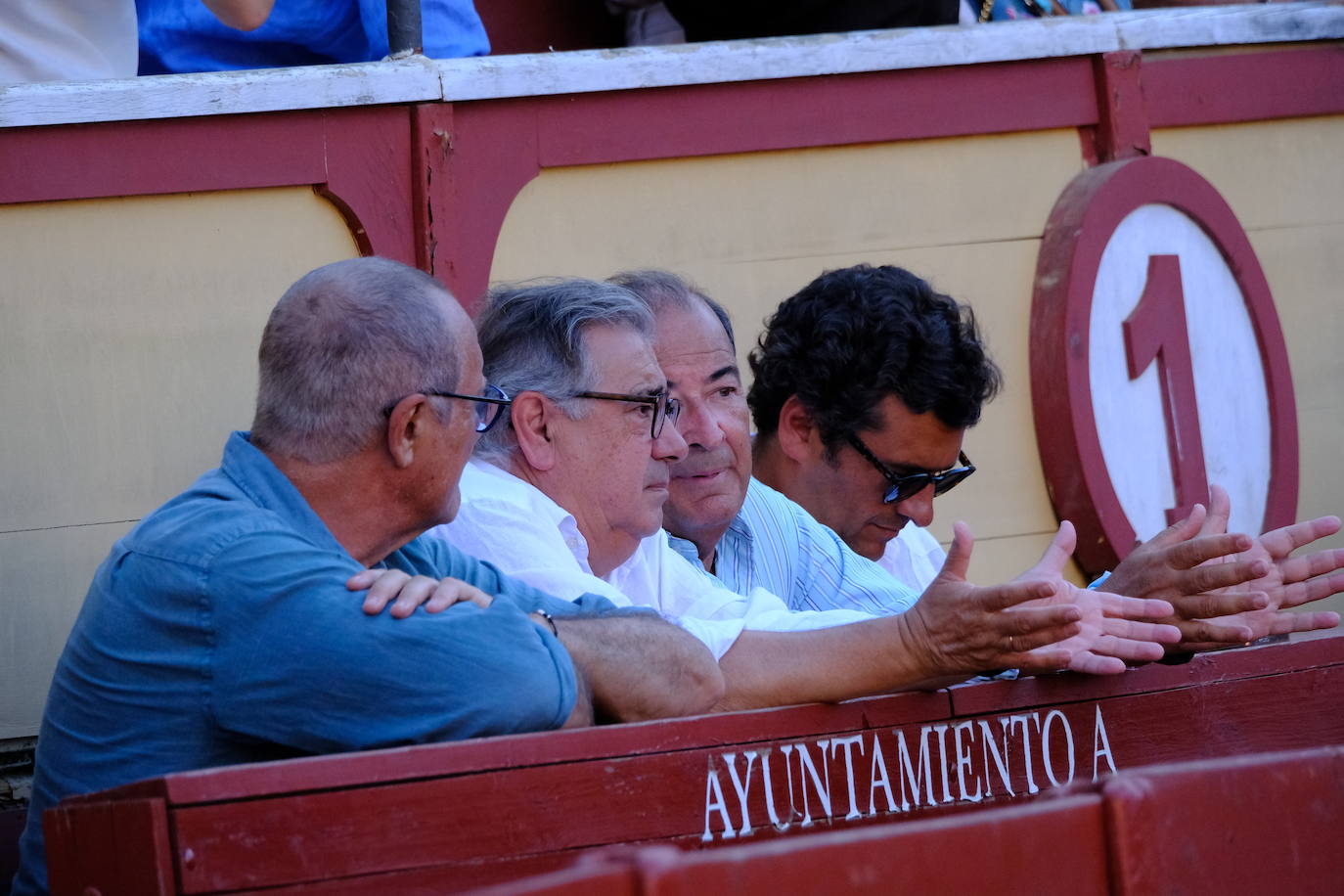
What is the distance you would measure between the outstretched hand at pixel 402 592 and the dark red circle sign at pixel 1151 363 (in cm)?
245

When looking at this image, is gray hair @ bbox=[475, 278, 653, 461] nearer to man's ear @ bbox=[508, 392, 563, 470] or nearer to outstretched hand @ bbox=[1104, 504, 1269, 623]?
man's ear @ bbox=[508, 392, 563, 470]

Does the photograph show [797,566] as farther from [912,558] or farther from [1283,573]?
[1283,573]

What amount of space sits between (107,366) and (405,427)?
1.40 m

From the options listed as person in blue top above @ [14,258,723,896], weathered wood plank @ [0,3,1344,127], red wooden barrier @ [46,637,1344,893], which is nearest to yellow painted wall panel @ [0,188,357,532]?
weathered wood plank @ [0,3,1344,127]

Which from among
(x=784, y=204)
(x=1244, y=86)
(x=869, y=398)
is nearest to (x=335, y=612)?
(x=869, y=398)

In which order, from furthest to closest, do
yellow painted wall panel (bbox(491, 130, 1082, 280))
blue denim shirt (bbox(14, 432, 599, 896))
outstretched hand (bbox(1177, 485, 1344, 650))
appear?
yellow painted wall panel (bbox(491, 130, 1082, 280)), outstretched hand (bbox(1177, 485, 1344, 650)), blue denim shirt (bbox(14, 432, 599, 896))

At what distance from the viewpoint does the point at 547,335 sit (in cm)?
283

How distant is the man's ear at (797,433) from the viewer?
3.68 meters

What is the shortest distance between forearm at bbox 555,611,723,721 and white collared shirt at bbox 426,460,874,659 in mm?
143

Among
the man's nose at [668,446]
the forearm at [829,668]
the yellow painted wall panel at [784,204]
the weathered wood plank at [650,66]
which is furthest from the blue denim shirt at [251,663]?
the yellow painted wall panel at [784,204]

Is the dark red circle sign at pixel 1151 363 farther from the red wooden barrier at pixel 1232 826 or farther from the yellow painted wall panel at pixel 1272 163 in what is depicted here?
the red wooden barrier at pixel 1232 826

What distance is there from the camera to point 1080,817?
4.99 ft

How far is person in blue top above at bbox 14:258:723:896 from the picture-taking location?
1920 mm

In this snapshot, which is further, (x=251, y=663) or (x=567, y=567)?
(x=567, y=567)
